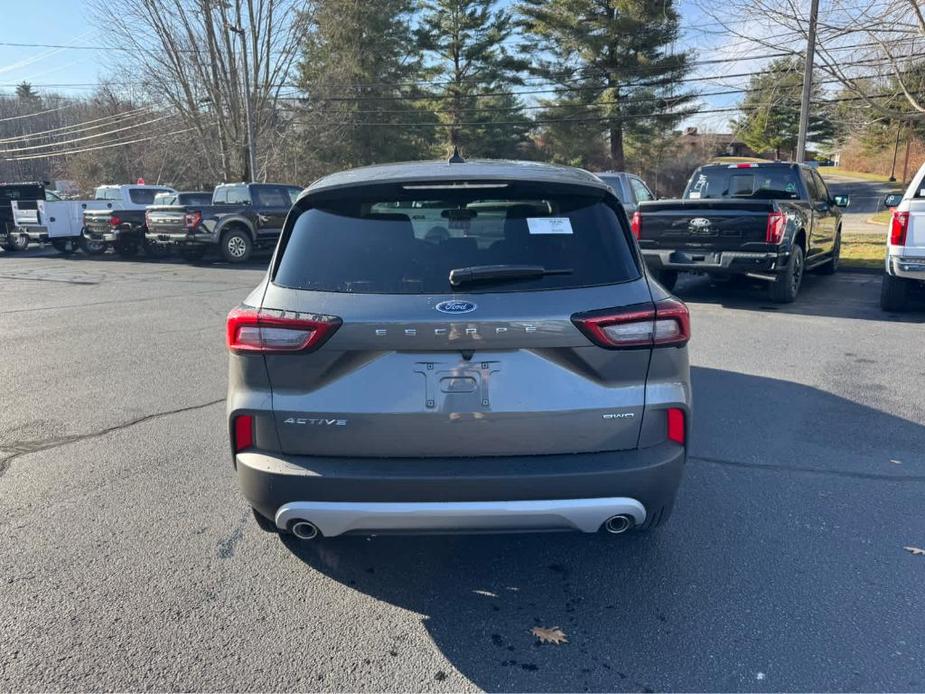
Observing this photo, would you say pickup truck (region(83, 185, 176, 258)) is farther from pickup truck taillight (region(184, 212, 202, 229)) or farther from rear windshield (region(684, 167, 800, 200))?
rear windshield (region(684, 167, 800, 200))

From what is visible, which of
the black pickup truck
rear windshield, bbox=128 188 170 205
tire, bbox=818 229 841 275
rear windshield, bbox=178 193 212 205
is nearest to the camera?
the black pickup truck

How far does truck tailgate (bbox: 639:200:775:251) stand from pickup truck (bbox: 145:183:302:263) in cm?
1114

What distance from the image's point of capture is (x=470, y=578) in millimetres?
3066

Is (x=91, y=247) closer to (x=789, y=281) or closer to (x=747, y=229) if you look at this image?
(x=747, y=229)

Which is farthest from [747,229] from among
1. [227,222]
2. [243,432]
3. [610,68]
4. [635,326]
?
[610,68]

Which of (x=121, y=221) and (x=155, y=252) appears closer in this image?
(x=121, y=221)

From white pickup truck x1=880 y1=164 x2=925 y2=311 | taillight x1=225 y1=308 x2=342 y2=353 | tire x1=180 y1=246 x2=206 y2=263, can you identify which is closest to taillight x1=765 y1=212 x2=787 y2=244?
white pickup truck x1=880 y1=164 x2=925 y2=311

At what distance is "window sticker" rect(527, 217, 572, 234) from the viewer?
2730 millimetres

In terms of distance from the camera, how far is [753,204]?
8.72 meters

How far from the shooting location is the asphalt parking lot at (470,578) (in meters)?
2.47

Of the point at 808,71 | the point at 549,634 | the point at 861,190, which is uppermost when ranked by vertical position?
the point at 808,71

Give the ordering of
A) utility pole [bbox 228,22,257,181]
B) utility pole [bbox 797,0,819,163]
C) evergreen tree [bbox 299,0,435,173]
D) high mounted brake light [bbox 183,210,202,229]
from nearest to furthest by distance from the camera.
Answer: utility pole [bbox 797,0,819,163]
high mounted brake light [bbox 183,210,202,229]
utility pole [bbox 228,22,257,181]
evergreen tree [bbox 299,0,435,173]

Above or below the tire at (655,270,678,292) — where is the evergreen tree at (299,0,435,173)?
above

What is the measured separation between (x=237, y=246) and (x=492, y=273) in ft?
53.0
